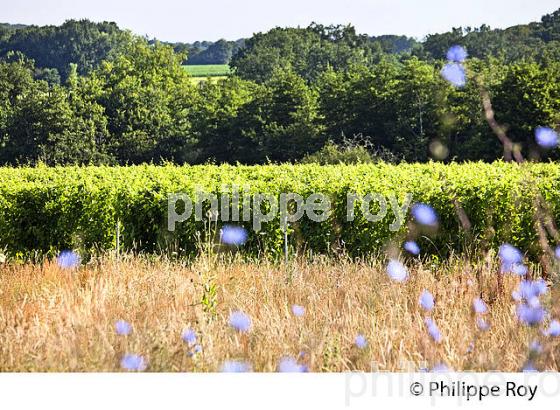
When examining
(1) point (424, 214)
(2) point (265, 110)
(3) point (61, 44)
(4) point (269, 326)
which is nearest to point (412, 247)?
(1) point (424, 214)

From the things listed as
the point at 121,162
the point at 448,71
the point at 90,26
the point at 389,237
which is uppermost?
the point at 90,26

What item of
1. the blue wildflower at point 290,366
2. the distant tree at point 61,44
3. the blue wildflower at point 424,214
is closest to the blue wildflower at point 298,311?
the blue wildflower at point 290,366

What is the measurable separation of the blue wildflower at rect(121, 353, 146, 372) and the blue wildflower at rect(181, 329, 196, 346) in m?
0.29

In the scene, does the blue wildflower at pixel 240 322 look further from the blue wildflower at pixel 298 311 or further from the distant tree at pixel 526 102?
the distant tree at pixel 526 102

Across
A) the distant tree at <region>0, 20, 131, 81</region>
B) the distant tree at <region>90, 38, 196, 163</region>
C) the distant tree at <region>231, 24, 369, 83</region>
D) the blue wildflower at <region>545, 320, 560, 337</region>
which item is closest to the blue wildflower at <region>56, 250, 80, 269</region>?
the blue wildflower at <region>545, 320, 560, 337</region>

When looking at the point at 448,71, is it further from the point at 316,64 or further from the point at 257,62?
the point at 316,64

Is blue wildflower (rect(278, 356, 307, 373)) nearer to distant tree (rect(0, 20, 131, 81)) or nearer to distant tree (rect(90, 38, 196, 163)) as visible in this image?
distant tree (rect(90, 38, 196, 163))

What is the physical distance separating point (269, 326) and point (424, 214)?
5.44m

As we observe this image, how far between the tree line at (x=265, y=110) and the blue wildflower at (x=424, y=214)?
19195mm

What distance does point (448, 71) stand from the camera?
13.0 feet

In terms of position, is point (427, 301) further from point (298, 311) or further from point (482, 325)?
point (298, 311)

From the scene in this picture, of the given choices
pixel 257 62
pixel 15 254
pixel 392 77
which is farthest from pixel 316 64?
pixel 15 254

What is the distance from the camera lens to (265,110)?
1764 inches

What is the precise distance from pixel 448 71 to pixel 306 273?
3.26 metres
